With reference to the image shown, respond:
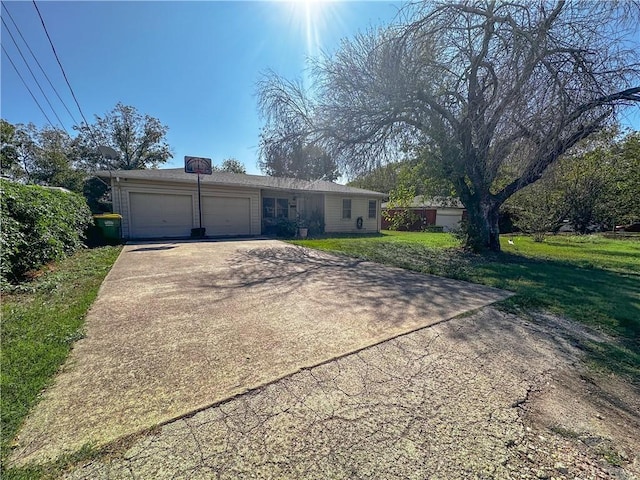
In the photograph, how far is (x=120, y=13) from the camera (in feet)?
25.4

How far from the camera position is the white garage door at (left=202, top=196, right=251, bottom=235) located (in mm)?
13343

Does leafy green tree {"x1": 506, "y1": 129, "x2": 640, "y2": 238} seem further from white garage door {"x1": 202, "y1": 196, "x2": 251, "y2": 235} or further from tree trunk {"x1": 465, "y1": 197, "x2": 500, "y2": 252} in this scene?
white garage door {"x1": 202, "y1": 196, "x2": 251, "y2": 235}

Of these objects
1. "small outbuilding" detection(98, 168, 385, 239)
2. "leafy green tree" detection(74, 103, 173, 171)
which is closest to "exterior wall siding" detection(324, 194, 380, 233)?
"small outbuilding" detection(98, 168, 385, 239)

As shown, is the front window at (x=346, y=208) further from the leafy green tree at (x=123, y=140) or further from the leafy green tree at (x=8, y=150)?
the leafy green tree at (x=8, y=150)

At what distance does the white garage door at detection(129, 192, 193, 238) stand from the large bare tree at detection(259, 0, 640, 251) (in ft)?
18.2

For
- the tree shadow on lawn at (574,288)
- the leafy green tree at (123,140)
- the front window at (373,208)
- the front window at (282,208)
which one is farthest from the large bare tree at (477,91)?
the leafy green tree at (123,140)

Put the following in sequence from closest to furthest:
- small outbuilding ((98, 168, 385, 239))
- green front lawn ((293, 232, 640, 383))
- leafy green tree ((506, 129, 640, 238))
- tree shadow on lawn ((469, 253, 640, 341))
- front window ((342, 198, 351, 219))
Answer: green front lawn ((293, 232, 640, 383)) → tree shadow on lawn ((469, 253, 640, 341)) → small outbuilding ((98, 168, 385, 239)) → leafy green tree ((506, 129, 640, 238)) → front window ((342, 198, 351, 219))

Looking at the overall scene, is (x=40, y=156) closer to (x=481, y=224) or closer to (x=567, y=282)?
(x=481, y=224)

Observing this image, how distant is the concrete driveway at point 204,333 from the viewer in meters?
1.87

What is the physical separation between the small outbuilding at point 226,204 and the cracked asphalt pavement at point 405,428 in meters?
11.1

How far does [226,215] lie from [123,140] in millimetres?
20266

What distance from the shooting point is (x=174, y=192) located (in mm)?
12398

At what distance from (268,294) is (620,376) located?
410 cm

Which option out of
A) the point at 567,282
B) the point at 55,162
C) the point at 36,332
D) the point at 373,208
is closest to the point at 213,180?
the point at 373,208
